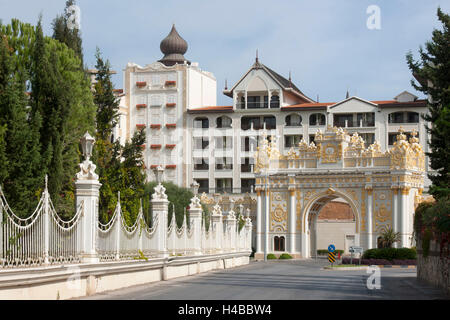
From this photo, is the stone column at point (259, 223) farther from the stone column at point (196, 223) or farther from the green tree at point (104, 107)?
the stone column at point (196, 223)

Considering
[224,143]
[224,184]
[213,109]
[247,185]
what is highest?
[213,109]

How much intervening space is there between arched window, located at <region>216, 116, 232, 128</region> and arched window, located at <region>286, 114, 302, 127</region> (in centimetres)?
642

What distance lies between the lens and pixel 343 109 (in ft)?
285

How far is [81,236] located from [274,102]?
7033 cm

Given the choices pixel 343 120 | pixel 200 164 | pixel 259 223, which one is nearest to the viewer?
pixel 259 223

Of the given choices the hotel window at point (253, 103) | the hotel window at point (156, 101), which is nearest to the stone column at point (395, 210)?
the hotel window at point (253, 103)

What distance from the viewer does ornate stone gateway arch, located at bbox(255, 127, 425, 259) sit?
63969 mm

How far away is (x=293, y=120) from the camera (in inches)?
3538

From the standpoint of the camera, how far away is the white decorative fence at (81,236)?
1716 cm

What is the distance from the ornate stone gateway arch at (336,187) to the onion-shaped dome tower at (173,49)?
29.5m

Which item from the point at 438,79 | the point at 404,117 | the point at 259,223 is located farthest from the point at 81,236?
the point at 404,117

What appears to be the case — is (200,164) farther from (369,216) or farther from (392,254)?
(392,254)

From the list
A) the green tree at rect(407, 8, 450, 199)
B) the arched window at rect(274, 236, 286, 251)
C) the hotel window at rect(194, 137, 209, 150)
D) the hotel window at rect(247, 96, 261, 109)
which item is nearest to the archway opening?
the hotel window at rect(247, 96, 261, 109)
